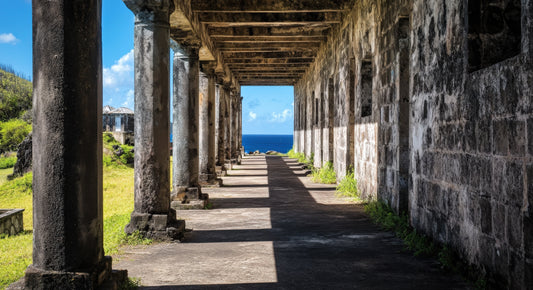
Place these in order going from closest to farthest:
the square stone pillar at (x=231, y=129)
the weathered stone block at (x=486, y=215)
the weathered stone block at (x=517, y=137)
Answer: the weathered stone block at (x=517, y=137)
the weathered stone block at (x=486, y=215)
the square stone pillar at (x=231, y=129)

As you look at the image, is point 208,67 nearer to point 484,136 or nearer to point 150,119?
point 150,119

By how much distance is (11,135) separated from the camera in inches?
1427

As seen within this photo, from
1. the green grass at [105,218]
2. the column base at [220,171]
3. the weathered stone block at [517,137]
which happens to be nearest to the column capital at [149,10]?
the green grass at [105,218]

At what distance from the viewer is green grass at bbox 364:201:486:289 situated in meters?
4.12

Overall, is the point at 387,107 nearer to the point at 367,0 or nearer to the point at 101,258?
the point at 367,0

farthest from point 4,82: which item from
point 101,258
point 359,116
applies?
point 101,258

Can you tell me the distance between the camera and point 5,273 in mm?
4746

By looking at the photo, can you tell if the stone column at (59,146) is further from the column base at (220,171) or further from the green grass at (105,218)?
the column base at (220,171)

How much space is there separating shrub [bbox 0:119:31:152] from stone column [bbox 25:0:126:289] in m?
36.6

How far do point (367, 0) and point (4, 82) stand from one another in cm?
5442

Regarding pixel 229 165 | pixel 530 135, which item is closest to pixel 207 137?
pixel 229 165

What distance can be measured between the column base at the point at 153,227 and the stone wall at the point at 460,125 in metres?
3.08

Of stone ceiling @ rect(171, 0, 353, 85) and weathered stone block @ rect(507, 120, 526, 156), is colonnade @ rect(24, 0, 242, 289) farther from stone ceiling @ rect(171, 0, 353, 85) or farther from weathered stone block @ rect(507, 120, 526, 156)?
stone ceiling @ rect(171, 0, 353, 85)

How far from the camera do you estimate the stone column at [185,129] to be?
8.55 metres
